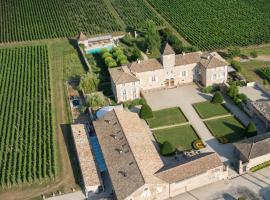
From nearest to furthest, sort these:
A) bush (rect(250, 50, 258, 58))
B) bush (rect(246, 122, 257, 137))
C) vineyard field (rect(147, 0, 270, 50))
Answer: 1. bush (rect(246, 122, 257, 137))
2. bush (rect(250, 50, 258, 58))
3. vineyard field (rect(147, 0, 270, 50))

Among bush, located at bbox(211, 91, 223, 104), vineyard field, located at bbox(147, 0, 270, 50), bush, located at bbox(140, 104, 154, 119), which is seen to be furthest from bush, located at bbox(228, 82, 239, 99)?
vineyard field, located at bbox(147, 0, 270, 50)

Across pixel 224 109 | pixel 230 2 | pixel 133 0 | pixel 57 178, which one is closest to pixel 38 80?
pixel 57 178

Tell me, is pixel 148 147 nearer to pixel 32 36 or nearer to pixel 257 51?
pixel 257 51

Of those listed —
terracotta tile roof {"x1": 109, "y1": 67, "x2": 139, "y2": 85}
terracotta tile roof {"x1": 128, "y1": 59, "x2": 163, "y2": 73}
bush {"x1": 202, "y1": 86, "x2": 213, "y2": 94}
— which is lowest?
bush {"x1": 202, "y1": 86, "x2": 213, "y2": 94}

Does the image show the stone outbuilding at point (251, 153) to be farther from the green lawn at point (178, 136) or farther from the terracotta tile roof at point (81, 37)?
the terracotta tile roof at point (81, 37)

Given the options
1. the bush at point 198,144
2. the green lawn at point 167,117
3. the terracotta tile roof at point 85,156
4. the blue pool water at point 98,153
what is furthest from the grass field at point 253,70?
the terracotta tile roof at point 85,156

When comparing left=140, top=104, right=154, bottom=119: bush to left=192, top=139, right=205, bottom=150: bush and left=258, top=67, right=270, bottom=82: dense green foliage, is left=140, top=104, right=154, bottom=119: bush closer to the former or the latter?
left=192, top=139, right=205, bottom=150: bush
